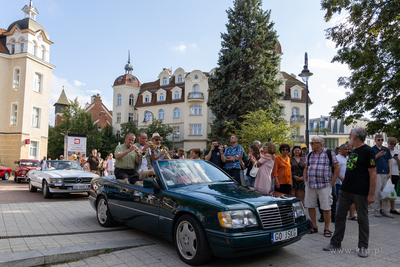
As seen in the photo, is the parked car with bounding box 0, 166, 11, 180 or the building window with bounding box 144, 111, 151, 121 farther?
the building window with bounding box 144, 111, 151, 121

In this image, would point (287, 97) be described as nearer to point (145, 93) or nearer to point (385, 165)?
point (145, 93)

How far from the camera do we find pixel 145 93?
52.4m

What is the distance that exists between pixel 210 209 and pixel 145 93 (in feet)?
164

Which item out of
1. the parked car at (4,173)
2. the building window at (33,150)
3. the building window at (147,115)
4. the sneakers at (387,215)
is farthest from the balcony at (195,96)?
the sneakers at (387,215)

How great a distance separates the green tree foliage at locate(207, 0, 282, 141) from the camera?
30.4 metres

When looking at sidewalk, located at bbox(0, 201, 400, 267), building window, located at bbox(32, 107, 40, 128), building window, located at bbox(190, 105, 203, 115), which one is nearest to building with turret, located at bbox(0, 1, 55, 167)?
building window, located at bbox(32, 107, 40, 128)

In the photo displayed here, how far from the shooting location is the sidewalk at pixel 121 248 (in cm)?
418

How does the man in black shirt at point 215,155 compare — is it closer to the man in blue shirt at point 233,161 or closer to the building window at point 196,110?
the man in blue shirt at point 233,161

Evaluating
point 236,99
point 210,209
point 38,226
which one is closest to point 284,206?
point 210,209

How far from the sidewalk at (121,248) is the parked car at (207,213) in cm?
35

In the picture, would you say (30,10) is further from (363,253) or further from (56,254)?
(363,253)

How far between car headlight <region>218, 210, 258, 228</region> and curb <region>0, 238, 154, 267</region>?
1931 millimetres

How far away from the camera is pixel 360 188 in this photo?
15.4ft

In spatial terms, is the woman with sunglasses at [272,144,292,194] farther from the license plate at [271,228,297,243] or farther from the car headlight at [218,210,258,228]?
the car headlight at [218,210,258,228]
